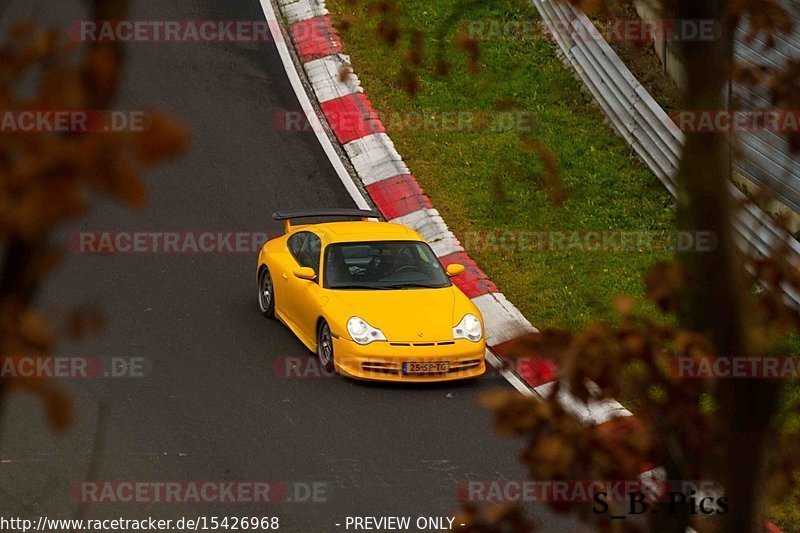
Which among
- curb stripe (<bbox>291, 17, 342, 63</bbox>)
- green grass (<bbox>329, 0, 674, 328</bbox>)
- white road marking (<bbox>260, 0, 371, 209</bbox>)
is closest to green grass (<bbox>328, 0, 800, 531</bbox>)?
green grass (<bbox>329, 0, 674, 328</bbox>)

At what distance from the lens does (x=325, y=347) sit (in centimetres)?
1164

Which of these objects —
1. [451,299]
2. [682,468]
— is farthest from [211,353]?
[682,468]

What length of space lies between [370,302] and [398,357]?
726 millimetres

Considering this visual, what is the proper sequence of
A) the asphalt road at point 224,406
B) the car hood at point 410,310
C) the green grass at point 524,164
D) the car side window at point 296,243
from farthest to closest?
the green grass at point 524,164, the car side window at point 296,243, the car hood at point 410,310, the asphalt road at point 224,406

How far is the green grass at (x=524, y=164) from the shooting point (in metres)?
13.5

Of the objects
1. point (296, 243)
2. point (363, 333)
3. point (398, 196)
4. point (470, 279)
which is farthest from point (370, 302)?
point (398, 196)

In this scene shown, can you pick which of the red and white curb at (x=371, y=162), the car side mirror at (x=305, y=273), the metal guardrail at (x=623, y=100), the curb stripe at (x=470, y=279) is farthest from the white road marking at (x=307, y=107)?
the metal guardrail at (x=623, y=100)

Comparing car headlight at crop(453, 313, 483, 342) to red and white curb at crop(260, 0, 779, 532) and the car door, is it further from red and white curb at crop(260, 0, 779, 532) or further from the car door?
the car door

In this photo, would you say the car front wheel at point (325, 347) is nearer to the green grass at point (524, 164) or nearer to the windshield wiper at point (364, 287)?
the windshield wiper at point (364, 287)

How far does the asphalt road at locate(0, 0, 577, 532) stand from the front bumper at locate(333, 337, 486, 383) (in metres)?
0.16

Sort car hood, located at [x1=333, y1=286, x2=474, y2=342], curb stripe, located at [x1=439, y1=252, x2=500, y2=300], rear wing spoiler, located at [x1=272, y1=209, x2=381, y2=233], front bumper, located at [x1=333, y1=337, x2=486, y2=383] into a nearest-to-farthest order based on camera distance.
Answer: front bumper, located at [x1=333, y1=337, x2=486, y2=383] → car hood, located at [x1=333, y1=286, x2=474, y2=342] → rear wing spoiler, located at [x1=272, y1=209, x2=381, y2=233] → curb stripe, located at [x1=439, y1=252, x2=500, y2=300]

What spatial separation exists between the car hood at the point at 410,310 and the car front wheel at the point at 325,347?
0.27m

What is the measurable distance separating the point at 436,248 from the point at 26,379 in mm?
11777

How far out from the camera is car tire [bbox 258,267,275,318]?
12.8 meters
